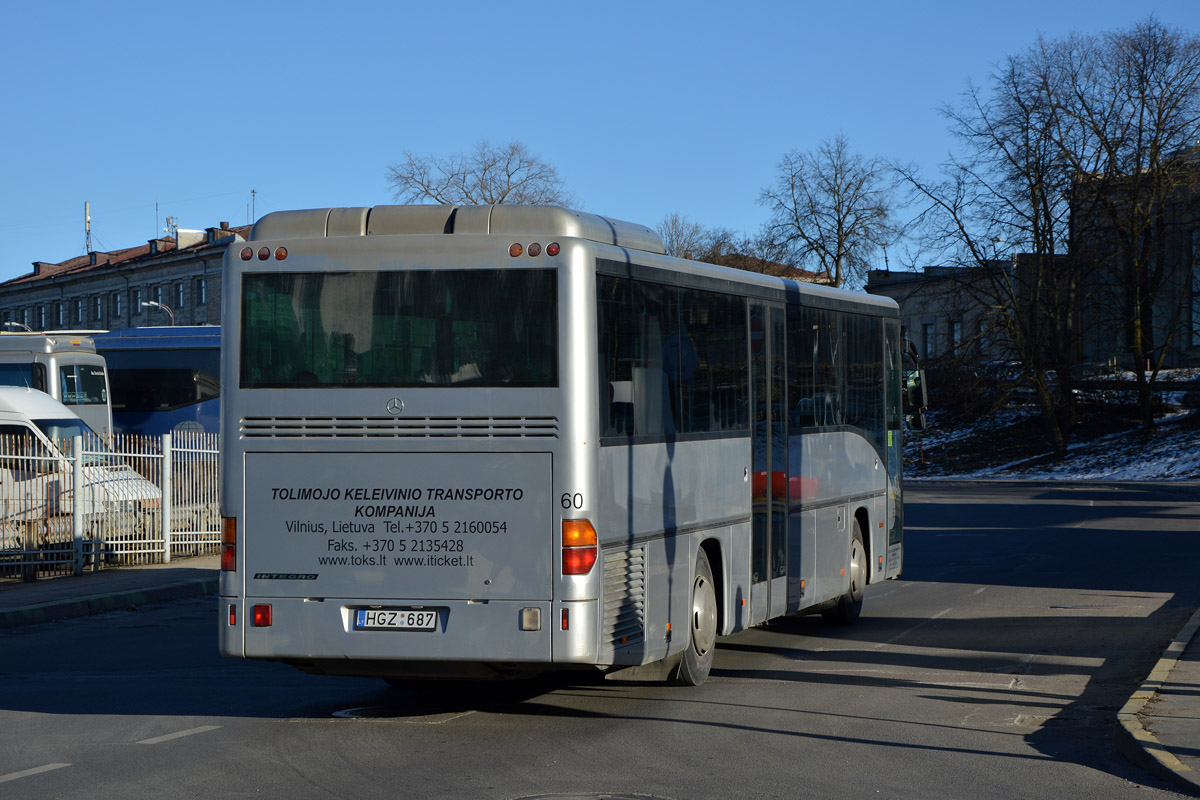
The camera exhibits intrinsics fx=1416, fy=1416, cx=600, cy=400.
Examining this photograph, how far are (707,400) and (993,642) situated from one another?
429 centimetres

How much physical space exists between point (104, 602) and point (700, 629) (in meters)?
9.04

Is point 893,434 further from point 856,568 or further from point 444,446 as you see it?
point 444,446

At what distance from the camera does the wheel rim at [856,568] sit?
1375cm

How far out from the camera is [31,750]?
8.13 m

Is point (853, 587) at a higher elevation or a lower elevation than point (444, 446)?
lower

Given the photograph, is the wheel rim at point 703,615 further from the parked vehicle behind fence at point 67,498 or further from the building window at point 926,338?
the building window at point 926,338

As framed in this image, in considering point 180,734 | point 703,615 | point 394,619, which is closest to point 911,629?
point 703,615

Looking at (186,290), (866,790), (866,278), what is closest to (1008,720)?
(866,790)

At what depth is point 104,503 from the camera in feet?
65.9

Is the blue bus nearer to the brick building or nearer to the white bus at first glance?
the white bus

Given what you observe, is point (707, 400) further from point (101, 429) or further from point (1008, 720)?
point (101, 429)

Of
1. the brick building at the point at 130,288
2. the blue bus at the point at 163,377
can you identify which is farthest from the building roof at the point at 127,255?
the blue bus at the point at 163,377

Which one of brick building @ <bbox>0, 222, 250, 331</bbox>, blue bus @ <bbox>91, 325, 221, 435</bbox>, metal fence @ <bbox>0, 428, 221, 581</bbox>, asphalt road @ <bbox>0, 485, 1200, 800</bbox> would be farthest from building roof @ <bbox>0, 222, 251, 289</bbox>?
asphalt road @ <bbox>0, 485, 1200, 800</bbox>

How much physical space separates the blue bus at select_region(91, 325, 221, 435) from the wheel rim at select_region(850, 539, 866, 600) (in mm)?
25692
